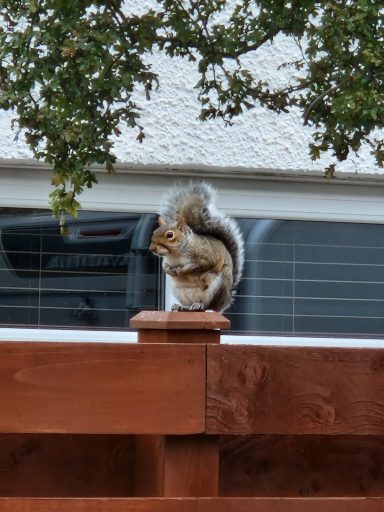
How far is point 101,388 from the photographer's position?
155 centimetres

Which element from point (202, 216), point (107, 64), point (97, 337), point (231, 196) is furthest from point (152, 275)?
point (107, 64)

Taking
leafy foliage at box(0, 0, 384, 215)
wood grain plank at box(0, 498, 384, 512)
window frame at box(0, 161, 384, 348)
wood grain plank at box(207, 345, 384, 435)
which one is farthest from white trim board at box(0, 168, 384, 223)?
Answer: wood grain plank at box(0, 498, 384, 512)

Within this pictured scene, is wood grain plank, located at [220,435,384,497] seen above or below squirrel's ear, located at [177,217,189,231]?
below

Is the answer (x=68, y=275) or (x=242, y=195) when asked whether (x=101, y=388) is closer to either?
(x=68, y=275)

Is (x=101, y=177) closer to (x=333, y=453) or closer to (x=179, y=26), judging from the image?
(x=179, y=26)

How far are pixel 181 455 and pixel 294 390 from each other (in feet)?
0.62

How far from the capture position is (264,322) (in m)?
5.15

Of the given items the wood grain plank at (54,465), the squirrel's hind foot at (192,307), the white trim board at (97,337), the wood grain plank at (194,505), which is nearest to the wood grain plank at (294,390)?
the wood grain plank at (194,505)

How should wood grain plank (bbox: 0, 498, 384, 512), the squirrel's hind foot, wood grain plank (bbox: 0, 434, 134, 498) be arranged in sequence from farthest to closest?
the squirrel's hind foot → wood grain plank (bbox: 0, 434, 134, 498) → wood grain plank (bbox: 0, 498, 384, 512)

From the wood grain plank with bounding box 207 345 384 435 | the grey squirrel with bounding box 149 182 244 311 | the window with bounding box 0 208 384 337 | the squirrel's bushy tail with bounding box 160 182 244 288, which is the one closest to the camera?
the wood grain plank with bounding box 207 345 384 435

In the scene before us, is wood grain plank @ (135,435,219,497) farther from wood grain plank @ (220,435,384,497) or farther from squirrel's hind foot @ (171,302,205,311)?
squirrel's hind foot @ (171,302,205,311)

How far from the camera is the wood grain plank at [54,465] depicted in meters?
1.70

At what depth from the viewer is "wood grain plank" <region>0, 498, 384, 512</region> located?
1469mm

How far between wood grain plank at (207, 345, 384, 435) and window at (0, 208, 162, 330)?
3432 mm
